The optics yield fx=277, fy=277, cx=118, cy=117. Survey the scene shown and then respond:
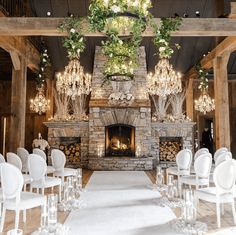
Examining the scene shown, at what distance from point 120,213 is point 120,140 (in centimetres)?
609

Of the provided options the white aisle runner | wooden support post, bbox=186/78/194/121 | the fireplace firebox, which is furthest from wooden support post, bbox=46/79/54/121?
wooden support post, bbox=186/78/194/121

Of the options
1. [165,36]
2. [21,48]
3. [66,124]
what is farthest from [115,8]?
[66,124]

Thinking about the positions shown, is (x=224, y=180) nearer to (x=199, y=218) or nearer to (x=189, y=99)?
(x=199, y=218)

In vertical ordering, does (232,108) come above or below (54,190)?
above

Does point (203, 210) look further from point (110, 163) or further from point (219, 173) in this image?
point (110, 163)

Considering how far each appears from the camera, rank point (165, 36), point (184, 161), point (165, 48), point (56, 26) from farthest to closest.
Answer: point (56, 26) < point (184, 161) < point (165, 36) < point (165, 48)

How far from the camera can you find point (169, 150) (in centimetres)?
1060

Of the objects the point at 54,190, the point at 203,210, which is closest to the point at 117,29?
the point at 203,210

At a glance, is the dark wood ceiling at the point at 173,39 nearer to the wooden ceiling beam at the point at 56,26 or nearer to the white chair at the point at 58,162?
the wooden ceiling beam at the point at 56,26

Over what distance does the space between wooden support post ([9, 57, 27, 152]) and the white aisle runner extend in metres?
2.55

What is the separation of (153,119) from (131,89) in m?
1.39

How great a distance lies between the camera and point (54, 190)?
20.9 feet

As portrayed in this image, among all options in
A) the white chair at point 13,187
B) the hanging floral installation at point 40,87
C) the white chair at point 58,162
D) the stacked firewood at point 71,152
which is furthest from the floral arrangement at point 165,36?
the stacked firewood at point 71,152

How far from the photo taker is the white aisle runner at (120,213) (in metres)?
3.59
